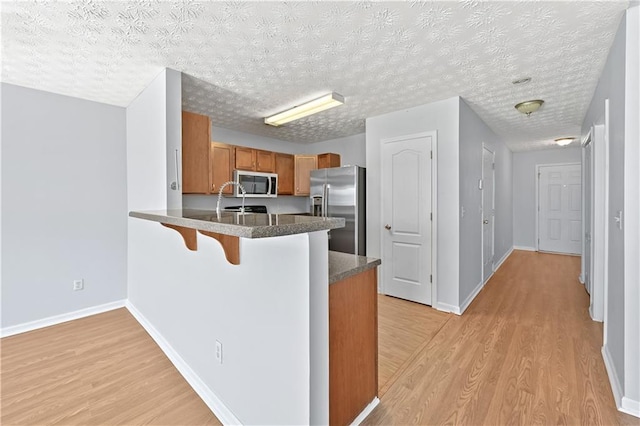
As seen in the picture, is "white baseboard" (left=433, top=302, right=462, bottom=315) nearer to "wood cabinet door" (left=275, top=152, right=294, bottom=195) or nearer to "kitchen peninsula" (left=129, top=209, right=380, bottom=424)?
"kitchen peninsula" (left=129, top=209, right=380, bottom=424)

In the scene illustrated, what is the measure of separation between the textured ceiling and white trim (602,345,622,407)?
2.27 meters

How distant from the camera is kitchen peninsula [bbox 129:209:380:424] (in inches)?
48.6

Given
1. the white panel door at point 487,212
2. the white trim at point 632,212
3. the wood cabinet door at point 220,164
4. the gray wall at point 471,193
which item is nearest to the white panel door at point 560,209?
the gray wall at point 471,193

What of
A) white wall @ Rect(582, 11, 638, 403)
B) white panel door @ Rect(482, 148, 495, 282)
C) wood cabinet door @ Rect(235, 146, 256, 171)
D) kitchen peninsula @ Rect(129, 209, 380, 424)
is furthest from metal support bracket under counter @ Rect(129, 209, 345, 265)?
white panel door @ Rect(482, 148, 495, 282)

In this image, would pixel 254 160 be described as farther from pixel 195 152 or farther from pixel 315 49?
pixel 315 49

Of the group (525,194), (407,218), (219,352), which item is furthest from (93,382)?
(525,194)

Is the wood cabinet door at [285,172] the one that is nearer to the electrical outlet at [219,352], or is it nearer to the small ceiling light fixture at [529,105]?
the small ceiling light fixture at [529,105]

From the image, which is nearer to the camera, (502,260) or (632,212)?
(632,212)

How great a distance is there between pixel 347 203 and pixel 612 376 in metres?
3.12

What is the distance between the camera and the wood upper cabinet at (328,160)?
523cm

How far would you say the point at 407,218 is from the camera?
12.1 feet

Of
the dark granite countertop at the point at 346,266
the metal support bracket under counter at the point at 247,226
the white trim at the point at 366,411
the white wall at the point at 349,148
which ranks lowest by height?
the white trim at the point at 366,411

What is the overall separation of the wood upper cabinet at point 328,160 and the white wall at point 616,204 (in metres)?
3.60

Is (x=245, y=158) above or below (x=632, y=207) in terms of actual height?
above
